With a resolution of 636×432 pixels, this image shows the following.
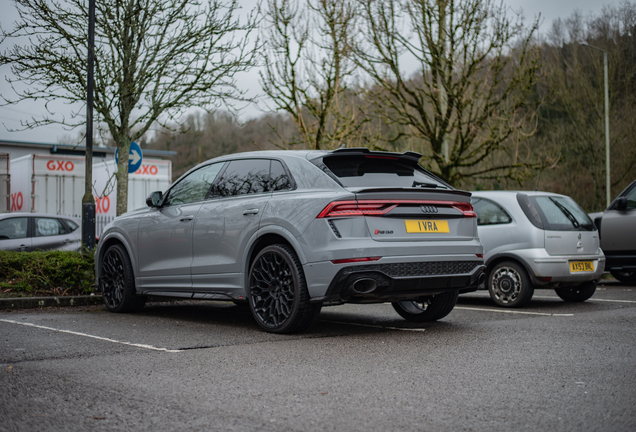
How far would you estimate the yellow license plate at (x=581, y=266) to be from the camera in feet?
28.6

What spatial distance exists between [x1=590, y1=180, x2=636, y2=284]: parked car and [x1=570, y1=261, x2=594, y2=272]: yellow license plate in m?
3.08

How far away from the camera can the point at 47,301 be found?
29.5ft

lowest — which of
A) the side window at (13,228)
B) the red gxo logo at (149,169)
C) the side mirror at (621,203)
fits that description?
the side window at (13,228)

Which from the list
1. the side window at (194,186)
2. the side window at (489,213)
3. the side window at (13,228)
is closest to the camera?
the side window at (194,186)

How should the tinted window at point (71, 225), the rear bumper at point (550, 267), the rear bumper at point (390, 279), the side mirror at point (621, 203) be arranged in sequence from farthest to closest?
the tinted window at point (71, 225) < the side mirror at point (621, 203) < the rear bumper at point (550, 267) < the rear bumper at point (390, 279)

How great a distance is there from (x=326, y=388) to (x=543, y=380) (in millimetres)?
1362

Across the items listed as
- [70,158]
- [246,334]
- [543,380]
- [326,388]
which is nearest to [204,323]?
[246,334]

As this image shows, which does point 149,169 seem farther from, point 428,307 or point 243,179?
point 428,307

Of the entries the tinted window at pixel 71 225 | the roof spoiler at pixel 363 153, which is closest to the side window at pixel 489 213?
the roof spoiler at pixel 363 153

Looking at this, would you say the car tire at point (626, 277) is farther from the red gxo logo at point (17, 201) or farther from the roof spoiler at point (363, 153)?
the red gxo logo at point (17, 201)

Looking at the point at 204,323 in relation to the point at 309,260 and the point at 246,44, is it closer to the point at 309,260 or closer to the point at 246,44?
the point at 309,260

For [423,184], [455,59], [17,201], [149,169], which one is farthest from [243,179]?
[17,201]

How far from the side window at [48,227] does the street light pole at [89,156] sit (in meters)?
3.23

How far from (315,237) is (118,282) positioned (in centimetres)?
357
